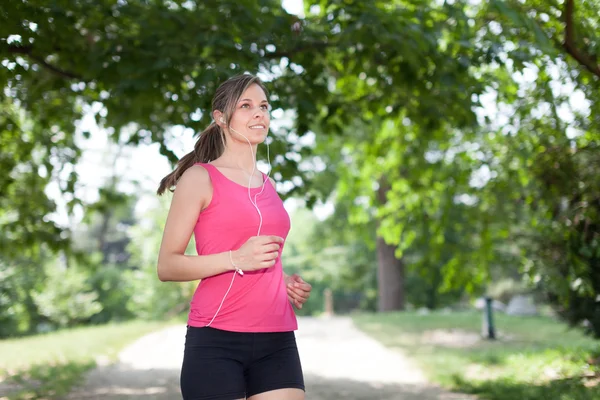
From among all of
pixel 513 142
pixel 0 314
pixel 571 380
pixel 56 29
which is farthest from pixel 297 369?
pixel 0 314

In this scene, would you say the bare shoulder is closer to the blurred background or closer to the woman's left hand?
the woman's left hand

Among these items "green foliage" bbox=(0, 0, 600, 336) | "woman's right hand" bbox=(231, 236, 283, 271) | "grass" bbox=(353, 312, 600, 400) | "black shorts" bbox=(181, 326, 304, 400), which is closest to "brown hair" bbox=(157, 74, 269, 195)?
"woman's right hand" bbox=(231, 236, 283, 271)

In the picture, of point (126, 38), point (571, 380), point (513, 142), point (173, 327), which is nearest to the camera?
point (126, 38)

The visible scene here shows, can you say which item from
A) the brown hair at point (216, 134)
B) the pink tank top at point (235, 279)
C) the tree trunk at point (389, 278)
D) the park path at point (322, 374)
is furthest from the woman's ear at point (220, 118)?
the tree trunk at point (389, 278)

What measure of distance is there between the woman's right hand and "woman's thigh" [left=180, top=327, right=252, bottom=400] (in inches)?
11.9

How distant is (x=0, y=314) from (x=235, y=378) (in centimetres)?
1919

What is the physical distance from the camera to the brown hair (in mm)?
3066

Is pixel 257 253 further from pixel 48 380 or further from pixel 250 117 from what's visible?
pixel 48 380

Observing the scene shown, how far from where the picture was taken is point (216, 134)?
3.24 metres

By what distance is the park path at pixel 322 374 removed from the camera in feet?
27.2

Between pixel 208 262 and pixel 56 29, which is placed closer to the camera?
pixel 208 262

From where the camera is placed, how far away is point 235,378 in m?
2.81

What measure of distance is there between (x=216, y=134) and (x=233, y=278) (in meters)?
0.72

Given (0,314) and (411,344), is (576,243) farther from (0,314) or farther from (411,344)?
(0,314)
